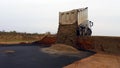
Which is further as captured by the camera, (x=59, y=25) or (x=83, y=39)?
(x=59, y=25)

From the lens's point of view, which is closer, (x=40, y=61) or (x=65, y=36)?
(x=40, y=61)

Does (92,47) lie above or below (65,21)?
below

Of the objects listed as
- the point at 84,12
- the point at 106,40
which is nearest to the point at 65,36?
the point at 84,12

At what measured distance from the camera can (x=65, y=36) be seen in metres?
16.3

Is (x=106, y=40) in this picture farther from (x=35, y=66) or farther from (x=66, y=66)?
(x=35, y=66)

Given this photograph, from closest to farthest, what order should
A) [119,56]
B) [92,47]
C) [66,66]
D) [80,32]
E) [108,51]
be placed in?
[66,66] → [119,56] → [108,51] → [92,47] → [80,32]

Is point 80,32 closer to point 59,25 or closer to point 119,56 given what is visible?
point 59,25

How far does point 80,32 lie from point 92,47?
1.91 metres

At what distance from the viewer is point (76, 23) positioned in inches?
614

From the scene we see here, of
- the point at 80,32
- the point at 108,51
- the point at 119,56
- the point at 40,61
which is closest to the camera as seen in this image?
the point at 40,61

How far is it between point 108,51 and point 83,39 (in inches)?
106

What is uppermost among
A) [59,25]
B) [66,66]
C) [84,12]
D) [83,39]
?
[84,12]

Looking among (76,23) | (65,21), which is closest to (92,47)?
(76,23)

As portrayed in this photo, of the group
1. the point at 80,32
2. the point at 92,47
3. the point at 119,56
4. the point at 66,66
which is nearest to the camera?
the point at 66,66
